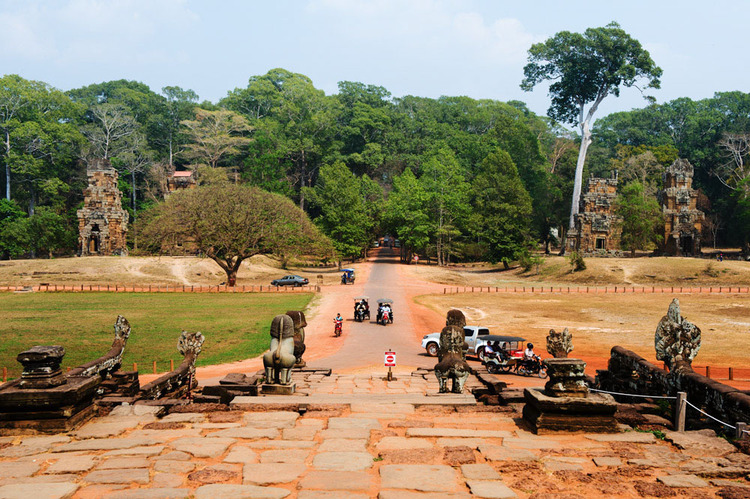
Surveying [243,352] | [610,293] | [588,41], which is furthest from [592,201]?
[243,352]

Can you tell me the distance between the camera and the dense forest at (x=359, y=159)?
63.5 m

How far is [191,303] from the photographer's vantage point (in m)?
35.2

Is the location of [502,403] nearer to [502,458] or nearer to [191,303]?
[502,458]

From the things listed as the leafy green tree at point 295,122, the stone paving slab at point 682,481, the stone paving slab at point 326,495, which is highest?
the leafy green tree at point 295,122

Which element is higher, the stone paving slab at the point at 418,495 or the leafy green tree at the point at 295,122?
the leafy green tree at the point at 295,122

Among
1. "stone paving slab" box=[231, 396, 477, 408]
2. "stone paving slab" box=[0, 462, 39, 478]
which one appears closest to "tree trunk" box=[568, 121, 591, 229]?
"stone paving slab" box=[231, 396, 477, 408]

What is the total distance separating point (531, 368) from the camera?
1883 centimetres

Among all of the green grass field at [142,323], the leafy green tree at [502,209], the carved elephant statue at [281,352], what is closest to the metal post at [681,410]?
the carved elephant statue at [281,352]

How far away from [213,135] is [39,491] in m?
71.1

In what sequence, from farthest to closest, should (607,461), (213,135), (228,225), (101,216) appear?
(213,135) → (101,216) → (228,225) → (607,461)

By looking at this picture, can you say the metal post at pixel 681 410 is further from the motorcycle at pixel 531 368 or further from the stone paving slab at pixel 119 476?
the motorcycle at pixel 531 368

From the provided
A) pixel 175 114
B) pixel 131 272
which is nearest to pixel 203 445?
pixel 131 272

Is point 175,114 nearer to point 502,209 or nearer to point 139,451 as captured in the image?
point 502,209

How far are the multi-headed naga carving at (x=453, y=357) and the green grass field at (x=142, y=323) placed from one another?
435 inches
